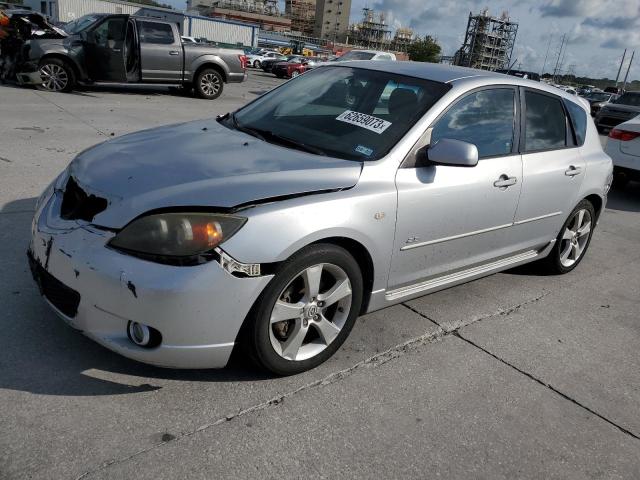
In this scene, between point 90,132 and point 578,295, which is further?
point 90,132

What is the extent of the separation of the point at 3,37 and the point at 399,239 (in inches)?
496

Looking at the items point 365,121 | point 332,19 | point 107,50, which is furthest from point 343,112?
point 332,19

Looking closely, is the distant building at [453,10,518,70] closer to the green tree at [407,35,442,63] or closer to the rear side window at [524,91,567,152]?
the green tree at [407,35,442,63]

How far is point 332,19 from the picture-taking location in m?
150

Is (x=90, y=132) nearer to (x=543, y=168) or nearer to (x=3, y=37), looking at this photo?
(x=3, y=37)

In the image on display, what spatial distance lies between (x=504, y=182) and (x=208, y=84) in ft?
38.4

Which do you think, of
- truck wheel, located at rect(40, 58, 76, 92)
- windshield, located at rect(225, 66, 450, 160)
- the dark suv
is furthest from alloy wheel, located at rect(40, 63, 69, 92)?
the dark suv

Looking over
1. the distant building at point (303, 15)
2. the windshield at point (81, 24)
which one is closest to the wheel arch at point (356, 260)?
the windshield at point (81, 24)

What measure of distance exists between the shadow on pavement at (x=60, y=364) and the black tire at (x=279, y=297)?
16 centimetres

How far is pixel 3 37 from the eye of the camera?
12.3 m

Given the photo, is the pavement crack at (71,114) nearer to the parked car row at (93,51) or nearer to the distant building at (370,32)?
the parked car row at (93,51)

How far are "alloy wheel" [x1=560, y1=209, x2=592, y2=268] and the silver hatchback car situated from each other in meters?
0.48

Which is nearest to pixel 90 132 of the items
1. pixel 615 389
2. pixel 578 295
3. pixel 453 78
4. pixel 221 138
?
pixel 221 138

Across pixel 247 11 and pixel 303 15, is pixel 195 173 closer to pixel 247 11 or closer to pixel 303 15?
pixel 247 11
